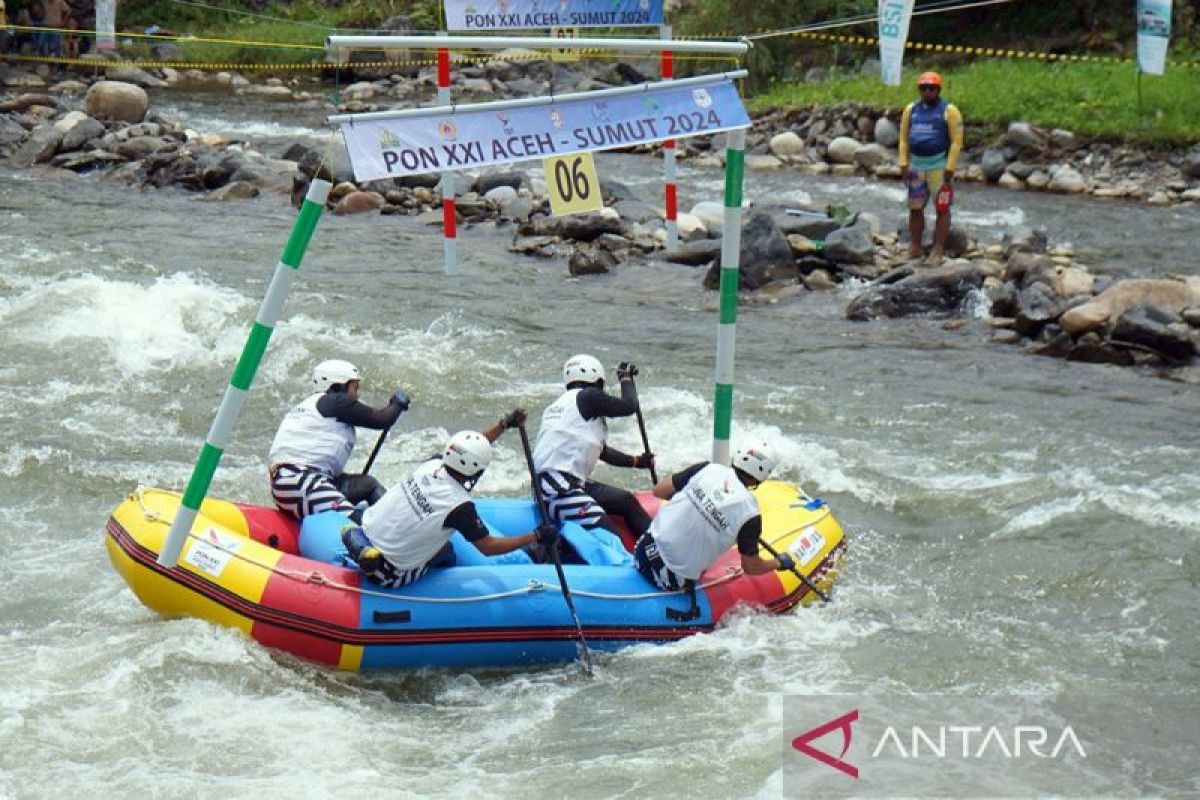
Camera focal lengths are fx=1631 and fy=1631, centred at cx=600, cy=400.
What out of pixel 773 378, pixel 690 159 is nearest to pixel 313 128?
pixel 690 159

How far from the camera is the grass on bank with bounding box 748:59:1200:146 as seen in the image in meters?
19.9

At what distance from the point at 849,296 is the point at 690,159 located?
8459 millimetres

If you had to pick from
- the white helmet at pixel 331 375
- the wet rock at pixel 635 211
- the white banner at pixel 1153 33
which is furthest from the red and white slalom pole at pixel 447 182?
the white banner at pixel 1153 33

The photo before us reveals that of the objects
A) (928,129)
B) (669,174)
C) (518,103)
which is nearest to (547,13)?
(669,174)

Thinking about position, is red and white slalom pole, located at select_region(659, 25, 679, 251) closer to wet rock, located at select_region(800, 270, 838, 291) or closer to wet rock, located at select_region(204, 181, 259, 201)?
wet rock, located at select_region(800, 270, 838, 291)

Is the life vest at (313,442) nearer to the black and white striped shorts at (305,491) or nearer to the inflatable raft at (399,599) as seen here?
the black and white striped shorts at (305,491)

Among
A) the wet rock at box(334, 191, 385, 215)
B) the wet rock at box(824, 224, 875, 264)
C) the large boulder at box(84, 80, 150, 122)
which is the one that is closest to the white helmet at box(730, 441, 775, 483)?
the wet rock at box(824, 224, 875, 264)

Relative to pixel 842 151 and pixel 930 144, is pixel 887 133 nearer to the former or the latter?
pixel 842 151

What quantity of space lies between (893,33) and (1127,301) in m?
6.60

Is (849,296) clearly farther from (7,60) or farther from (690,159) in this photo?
(7,60)

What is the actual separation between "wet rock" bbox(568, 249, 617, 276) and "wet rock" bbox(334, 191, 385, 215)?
12.1 feet

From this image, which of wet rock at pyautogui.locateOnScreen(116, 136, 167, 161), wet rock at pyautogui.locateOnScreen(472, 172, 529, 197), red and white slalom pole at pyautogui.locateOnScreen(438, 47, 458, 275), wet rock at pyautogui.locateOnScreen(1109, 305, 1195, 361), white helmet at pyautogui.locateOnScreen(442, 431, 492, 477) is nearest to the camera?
white helmet at pyautogui.locateOnScreen(442, 431, 492, 477)

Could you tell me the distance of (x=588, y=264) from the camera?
1518 cm

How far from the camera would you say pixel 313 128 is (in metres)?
25.2
